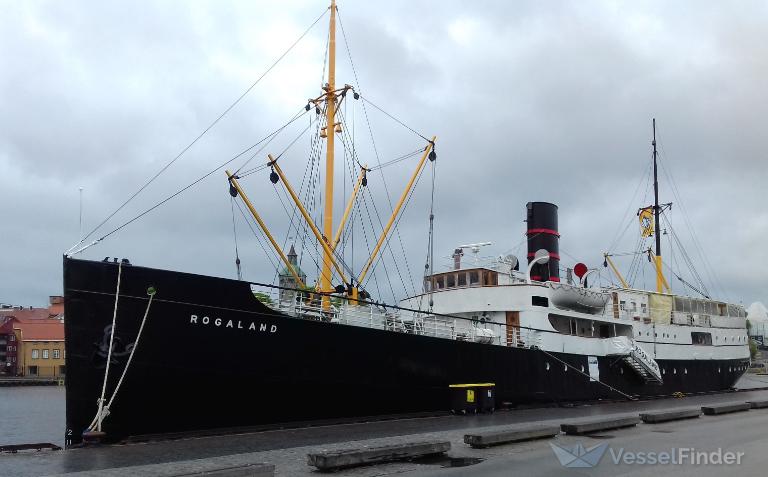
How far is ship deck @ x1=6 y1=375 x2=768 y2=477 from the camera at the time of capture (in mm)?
10938

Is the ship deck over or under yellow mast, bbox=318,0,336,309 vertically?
under

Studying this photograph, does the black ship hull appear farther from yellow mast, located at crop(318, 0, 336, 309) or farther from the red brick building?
the red brick building

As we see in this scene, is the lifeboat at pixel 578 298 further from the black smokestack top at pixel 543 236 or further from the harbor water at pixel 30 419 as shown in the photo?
the harbor water at pixel 30 419

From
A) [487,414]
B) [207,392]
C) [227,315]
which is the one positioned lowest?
[487,414]

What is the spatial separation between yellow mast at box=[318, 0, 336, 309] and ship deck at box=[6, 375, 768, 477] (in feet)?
19.5

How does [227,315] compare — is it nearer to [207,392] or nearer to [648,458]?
[207,392]

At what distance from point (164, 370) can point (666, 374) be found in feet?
81.2

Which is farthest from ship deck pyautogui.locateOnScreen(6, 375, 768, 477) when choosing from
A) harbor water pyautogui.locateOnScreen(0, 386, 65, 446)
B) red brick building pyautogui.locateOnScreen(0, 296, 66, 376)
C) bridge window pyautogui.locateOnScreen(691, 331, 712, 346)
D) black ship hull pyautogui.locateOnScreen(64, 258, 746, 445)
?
red brick building pyautogui.locateOnScreen(0, 296, 66, 376)

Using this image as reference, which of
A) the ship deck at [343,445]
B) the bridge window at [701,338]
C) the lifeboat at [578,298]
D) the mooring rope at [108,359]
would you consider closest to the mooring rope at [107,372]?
the mooring rope at [108,359]

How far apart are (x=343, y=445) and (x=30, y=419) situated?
27.1 metres

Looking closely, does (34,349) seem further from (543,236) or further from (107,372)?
(107,372)

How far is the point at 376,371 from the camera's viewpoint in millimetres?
18297

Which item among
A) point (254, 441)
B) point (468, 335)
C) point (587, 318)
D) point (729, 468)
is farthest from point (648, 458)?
point (587, 318)

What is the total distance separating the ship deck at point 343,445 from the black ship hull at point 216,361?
650 mm
